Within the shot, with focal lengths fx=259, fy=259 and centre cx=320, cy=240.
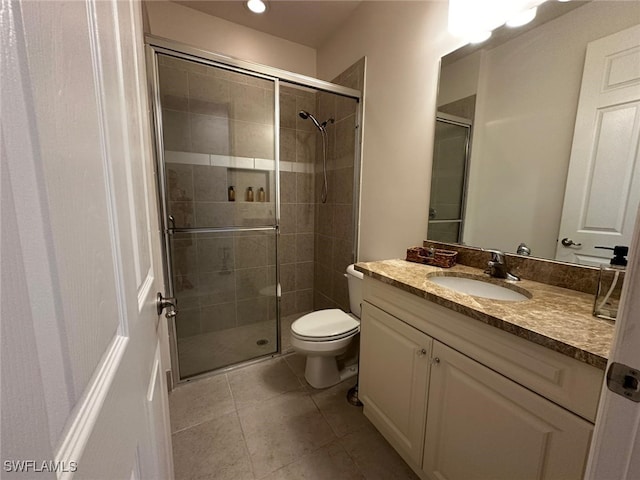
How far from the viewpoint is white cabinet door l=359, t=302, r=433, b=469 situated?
3.53 feet

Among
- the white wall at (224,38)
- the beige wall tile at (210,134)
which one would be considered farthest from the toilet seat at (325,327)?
the white wall at (224,38)

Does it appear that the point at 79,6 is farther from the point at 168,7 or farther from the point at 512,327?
the point at 168,7

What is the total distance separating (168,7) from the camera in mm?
1858

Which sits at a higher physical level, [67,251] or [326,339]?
[67,251]

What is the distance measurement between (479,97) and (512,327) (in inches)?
44.7

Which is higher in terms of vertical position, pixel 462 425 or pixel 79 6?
pixel 79 6

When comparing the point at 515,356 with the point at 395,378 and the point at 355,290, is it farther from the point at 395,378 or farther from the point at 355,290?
the point at 355,290

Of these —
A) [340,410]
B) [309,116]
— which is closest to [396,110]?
[309,116]

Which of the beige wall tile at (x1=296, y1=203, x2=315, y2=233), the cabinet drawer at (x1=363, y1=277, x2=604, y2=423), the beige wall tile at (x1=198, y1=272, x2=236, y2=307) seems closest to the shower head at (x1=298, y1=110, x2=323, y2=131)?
the beige wall tile at (x1=296, y1=203, x2=315, y2=233)

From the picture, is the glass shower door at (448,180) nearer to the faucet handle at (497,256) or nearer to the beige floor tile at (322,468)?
the faucet handle at (497,256)

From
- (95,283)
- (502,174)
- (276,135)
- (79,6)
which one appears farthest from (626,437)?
(276,135)

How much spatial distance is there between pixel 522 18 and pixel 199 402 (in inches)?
100

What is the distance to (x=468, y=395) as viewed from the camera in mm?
883

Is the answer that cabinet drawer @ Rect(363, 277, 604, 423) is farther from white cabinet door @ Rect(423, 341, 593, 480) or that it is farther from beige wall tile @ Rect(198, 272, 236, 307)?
beige wall tile @ Rect(198, 272, 236, 307)
